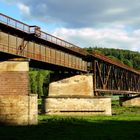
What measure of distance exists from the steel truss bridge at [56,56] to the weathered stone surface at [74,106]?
4453mm

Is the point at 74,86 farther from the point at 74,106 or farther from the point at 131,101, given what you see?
the point at 131,101

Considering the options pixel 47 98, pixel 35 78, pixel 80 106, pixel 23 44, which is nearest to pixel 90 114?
pixel 80 106

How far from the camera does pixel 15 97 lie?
38.2 m

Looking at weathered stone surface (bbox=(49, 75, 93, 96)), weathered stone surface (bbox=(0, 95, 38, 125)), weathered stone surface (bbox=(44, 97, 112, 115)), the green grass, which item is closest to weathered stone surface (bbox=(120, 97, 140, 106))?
weathered stone surface (bbox=(49, 75, 93, 96))

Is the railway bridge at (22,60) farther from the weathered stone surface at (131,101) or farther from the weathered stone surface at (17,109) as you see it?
the weathered stone surface at (131,101)

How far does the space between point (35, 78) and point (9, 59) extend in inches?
4545

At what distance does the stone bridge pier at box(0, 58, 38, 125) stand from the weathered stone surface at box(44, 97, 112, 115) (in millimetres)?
18379

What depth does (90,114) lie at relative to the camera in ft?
191

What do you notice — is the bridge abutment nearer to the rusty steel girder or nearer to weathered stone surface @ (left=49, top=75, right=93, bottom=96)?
weathered stone surface @ (left=49, top=75, right=93, bottom=96)

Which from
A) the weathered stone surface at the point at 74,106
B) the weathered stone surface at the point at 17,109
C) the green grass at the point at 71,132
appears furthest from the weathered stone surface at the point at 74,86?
the weathered stone surface at the point at 17,109

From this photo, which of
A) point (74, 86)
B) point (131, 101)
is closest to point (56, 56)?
point (74, 86)

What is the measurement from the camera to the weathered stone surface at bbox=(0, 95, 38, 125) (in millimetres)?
37625

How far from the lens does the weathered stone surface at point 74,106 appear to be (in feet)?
189

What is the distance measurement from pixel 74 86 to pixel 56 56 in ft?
27.0
